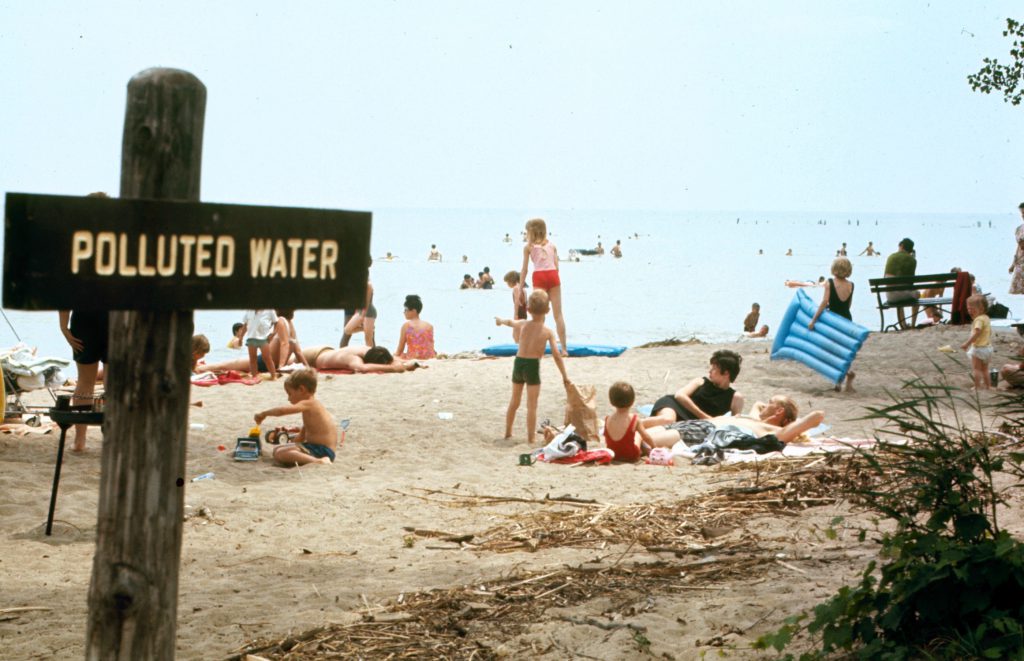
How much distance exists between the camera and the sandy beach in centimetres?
498

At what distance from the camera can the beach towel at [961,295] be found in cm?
1806

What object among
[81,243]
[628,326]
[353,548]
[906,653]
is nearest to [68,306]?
[81,243]

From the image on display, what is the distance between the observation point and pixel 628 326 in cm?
3497

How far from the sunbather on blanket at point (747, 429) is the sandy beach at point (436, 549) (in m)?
0.90

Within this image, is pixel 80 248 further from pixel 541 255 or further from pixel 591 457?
pixel 541 255

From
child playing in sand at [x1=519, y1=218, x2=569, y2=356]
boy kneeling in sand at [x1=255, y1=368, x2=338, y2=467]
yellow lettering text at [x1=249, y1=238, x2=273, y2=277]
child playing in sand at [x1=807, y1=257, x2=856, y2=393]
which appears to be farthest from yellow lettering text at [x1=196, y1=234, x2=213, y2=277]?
child playing in sand at [x1=807, y1=257, x2=856, y2=393]

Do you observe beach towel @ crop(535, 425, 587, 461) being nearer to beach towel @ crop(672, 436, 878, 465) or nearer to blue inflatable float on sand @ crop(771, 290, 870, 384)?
beach towel @ crop(672, 436, 878, 465)

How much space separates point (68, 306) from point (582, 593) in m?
3.21

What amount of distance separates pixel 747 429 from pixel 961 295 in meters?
9.65

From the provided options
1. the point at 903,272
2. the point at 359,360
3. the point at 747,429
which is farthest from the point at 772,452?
the point at 903,272

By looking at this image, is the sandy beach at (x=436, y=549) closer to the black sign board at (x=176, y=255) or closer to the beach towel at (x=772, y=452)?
the beach towel at (x=772, y=452)

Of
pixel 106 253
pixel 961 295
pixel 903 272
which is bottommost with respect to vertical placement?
pixel 106 253

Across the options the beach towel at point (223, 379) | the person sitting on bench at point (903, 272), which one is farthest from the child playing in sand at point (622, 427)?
the person sitting on bench at point (903, 272)

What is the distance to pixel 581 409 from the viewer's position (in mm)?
10602
